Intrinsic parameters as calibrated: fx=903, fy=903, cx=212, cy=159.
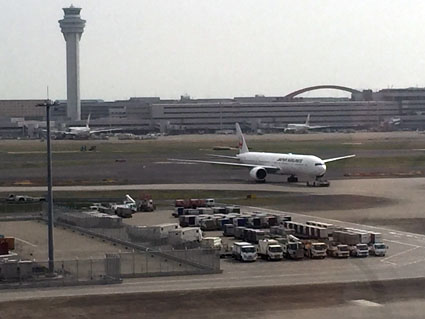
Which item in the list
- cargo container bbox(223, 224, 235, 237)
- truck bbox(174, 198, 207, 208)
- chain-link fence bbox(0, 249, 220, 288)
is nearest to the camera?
chain-link fence bbox(0, 249, 220, 288)

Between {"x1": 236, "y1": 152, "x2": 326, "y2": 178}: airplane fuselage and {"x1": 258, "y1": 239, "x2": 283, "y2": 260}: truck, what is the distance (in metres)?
47.3

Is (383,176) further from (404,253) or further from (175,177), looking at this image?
(404,253)

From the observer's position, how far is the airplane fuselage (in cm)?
10138

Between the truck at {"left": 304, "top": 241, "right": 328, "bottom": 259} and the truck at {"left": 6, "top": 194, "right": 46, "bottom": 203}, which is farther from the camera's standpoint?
the truck at {"left": 6, "top": 194, "right": 46, "bottom": 203}

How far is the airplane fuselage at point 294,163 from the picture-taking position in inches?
3991

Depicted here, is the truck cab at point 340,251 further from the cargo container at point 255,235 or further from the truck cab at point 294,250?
the cargo container at point 255,235

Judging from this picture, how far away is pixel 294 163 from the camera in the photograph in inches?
4087

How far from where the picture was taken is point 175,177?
376ft

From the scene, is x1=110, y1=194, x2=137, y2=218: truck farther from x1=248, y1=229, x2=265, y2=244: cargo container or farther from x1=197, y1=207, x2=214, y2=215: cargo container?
x1=248, y1=229, x2=265, y2=244: cargo container

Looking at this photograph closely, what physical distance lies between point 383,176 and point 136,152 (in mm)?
72044

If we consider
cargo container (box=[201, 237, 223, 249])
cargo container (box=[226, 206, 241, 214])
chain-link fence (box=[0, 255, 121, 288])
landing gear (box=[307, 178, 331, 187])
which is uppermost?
landing gear (box=[307, 178, 331, 187])

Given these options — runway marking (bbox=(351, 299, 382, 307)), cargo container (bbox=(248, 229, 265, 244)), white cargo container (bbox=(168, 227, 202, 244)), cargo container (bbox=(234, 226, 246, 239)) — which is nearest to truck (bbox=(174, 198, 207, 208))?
cargo container (bbox=(234, 226, 246, 239))

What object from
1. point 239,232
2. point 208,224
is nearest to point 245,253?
point 239,232

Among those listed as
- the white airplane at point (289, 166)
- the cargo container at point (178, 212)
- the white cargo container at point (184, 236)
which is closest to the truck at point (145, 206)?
the cargo container at point (178, 212)
